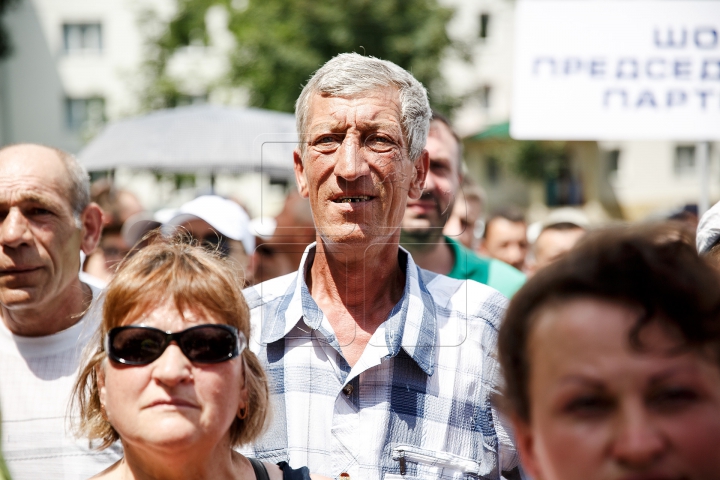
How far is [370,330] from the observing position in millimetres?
2598

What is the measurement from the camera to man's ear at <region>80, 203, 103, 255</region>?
11.3 ft

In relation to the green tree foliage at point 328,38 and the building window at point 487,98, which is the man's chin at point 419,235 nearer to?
the green tree foliage at point 328,38

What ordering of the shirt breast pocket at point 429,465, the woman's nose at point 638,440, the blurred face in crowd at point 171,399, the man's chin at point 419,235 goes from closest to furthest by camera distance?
1. the woman's nose at point 638,440
2. the blurred face in crowd at point 171,399
3. the shirt breast pocket at point 429,465
4. the man's chin at point 419,235

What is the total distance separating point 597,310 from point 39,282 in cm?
228

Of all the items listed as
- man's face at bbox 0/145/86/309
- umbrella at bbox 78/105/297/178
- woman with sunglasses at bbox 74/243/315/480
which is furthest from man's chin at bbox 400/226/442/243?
umbrella at bbox 78/105/297/178

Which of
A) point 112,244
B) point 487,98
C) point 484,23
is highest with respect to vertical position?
point 484,23

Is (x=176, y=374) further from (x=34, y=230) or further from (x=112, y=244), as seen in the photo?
(x=112, y=244)

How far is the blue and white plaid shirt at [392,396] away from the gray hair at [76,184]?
3.83ft

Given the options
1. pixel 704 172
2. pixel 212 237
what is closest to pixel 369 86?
pixel 212 237

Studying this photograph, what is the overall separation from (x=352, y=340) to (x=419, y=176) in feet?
1.97

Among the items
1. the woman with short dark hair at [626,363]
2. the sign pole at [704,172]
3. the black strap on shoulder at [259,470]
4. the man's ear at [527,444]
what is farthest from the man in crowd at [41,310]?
the sign pole at [704,172]

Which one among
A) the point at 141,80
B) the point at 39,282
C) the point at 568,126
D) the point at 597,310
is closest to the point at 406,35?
the point at 141,80

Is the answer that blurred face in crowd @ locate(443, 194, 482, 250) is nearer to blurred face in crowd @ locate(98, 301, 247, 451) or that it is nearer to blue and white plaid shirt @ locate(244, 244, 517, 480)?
blue and white plaid shirt @ locate(244, 244, 517, 480)

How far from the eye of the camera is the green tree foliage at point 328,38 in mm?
21938
